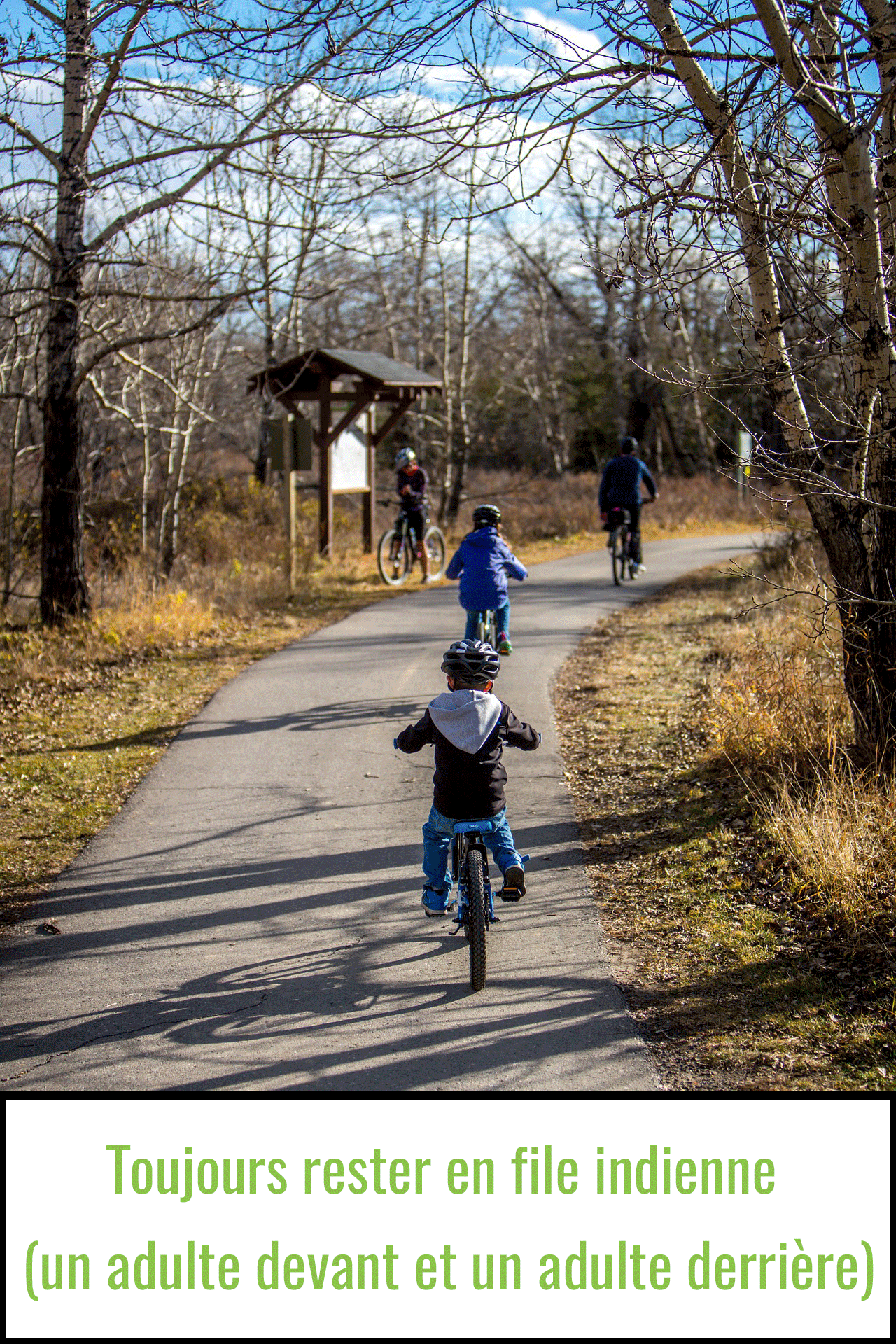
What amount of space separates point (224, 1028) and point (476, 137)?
19.3 feet

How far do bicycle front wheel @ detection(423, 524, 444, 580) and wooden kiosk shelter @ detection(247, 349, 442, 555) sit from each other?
205 cm

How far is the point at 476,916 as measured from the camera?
15.7ft

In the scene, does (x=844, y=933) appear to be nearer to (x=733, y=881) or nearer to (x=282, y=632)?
(x=733, y=881)

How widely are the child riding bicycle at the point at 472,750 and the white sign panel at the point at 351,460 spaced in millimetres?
14661

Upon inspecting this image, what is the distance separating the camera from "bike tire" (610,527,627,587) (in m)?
17.6

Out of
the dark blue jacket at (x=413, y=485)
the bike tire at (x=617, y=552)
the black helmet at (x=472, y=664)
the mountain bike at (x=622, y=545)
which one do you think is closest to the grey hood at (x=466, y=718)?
the black helmet at (x=472, y=664)

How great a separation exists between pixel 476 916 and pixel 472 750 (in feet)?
2.42

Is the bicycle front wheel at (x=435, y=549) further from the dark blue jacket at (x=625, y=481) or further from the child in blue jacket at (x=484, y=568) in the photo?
the child in blue jacket at (x=484, y=568)

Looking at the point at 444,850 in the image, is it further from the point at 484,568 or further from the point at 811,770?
the point at 484,568

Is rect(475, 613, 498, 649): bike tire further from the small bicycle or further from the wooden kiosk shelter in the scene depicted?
the wooden kiosk shelter

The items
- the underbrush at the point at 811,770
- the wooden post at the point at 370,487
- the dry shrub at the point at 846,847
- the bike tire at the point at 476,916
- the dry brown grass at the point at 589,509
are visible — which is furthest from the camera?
the dry brown grass at the point at 589,509

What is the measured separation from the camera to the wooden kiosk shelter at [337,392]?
18.7 m

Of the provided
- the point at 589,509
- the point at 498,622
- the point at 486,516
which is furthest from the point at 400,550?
the point at 589,509

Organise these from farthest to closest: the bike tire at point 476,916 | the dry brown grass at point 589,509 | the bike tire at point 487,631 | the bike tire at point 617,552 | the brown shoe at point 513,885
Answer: the dry brown grass at point 589,509
the bike tire at point 617,552
the bike tire at point 487,631
the brown shoe at point 513,885
the bike tire at point 476,916
